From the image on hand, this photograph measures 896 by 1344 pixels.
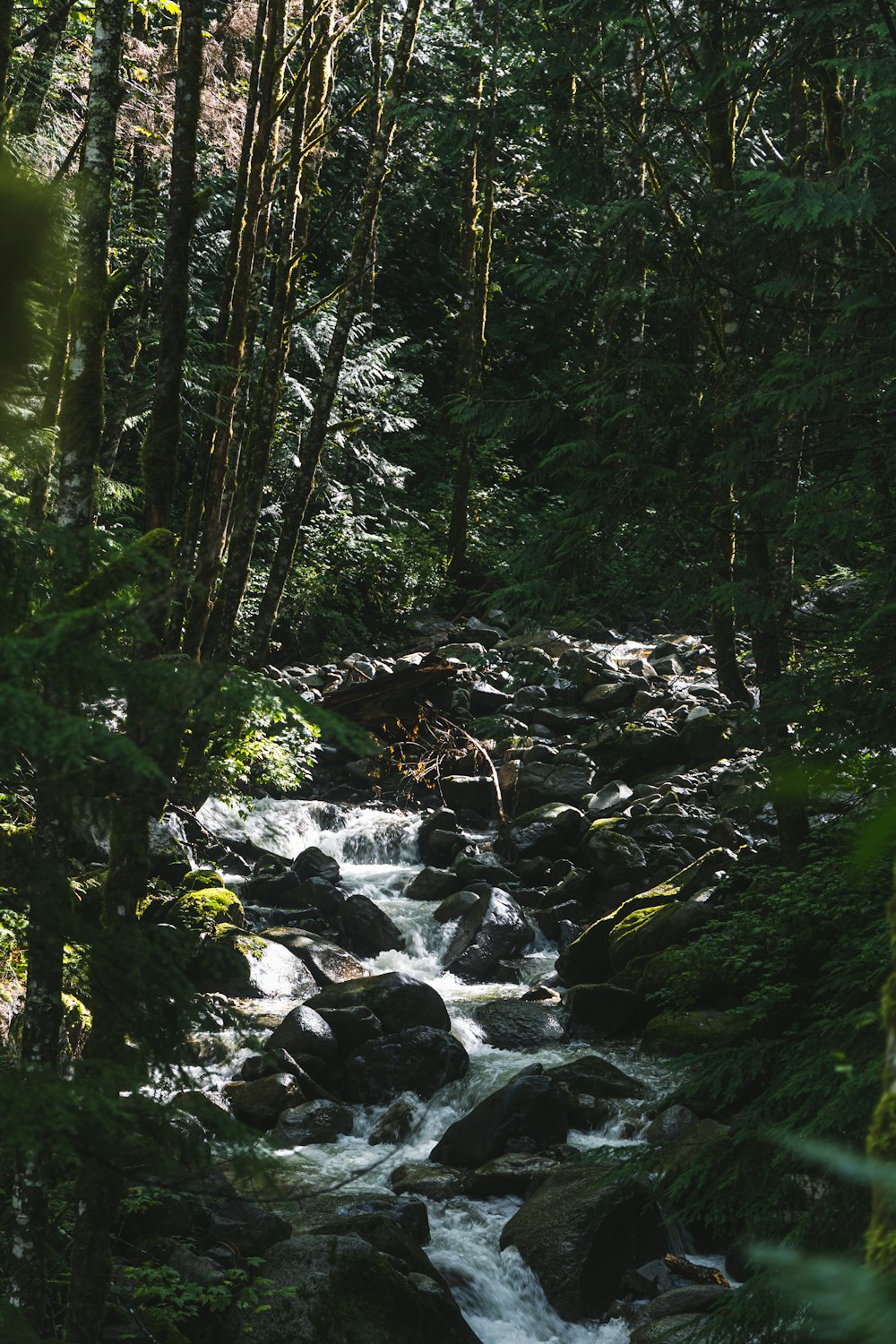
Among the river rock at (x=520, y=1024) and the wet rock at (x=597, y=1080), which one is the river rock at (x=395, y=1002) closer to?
the river rock at (x=520, y=1024)

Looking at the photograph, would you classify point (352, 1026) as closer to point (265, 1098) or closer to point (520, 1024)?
point (265, 1098)

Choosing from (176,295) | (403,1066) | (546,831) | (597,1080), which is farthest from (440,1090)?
(176,295)

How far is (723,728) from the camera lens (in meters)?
13.1

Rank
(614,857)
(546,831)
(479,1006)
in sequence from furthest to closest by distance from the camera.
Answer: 1. (546,831)
2. (614,857)
3. (479,1006)

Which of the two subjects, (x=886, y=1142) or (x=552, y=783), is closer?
(x=886, y=1142)

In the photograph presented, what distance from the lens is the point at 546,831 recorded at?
479 inches

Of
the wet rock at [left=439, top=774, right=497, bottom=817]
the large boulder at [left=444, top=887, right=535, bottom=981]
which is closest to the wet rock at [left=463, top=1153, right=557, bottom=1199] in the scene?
the large boulder at [left=444, top=887, right=535, bottom=981]

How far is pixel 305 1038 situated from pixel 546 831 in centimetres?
468

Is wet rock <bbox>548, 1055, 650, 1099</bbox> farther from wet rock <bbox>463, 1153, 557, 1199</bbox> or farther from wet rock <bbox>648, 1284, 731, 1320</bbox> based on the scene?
wet rock <bbox>648, 1284, 731, 1320</bbox>

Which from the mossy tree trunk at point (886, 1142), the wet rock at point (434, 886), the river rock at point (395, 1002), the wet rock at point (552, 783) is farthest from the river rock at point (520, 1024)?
the mossy tree trunk at point (886, 1142)

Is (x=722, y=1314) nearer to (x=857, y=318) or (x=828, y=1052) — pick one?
(x=828, y=1052)

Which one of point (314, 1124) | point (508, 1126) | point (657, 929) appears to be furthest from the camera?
point (657, 929)

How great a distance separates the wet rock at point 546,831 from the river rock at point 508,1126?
15.9 ft

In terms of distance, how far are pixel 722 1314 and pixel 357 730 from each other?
2.07 m
